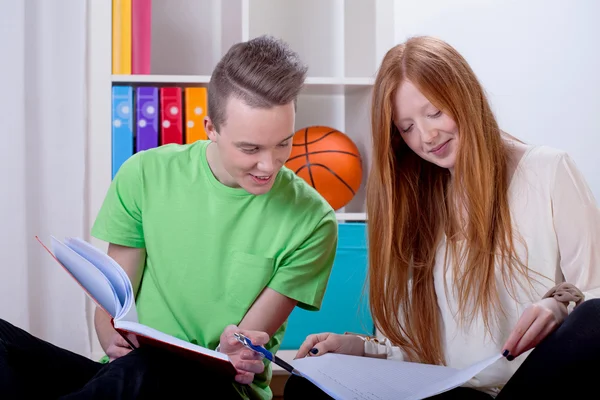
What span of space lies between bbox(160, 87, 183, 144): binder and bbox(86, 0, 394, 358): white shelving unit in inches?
3.9

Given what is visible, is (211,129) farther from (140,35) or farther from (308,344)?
(140,35)

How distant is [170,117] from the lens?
2156mm

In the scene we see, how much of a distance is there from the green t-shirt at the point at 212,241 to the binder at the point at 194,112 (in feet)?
2.40

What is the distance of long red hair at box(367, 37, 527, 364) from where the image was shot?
1.29 meters

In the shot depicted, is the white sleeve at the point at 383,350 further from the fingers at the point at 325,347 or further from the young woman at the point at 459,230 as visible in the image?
the fingers at the point at 325,347

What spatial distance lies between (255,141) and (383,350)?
490 millimetres

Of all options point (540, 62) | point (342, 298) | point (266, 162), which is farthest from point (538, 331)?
point (540, 62)

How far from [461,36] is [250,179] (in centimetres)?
165

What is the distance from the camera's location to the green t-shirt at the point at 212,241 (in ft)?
4.48

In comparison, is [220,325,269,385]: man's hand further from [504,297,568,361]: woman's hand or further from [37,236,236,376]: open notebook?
[504,297,568,361]: woman's hand

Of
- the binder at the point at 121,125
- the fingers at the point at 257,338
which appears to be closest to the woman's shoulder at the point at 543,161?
the fingers at the point at 257,338

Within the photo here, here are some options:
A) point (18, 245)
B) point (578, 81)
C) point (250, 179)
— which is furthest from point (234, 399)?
point (578, 81)

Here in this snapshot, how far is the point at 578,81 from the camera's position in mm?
2721

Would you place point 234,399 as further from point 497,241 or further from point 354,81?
point 354,81
